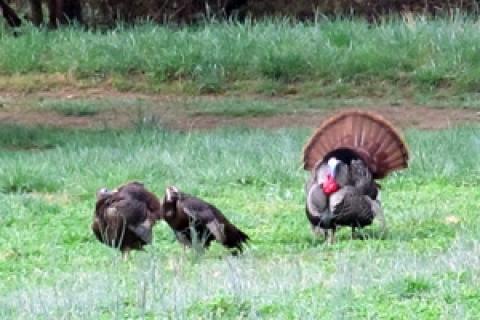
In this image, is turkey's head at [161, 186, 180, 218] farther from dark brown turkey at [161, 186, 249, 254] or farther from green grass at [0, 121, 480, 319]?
green grass at [0, 121, 480, 319]

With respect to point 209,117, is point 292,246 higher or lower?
higher

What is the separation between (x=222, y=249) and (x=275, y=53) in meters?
8.27

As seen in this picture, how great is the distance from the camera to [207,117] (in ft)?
44.7

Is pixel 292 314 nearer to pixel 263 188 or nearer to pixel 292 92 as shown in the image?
pixel 263 188

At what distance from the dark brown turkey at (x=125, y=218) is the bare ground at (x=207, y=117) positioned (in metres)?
5.41

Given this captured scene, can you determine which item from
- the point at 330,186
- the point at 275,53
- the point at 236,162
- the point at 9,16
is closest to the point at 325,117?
the point at 275,53

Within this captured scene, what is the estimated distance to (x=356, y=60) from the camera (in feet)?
49.5

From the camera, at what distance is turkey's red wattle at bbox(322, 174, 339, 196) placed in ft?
24.1

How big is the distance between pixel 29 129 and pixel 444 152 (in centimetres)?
440

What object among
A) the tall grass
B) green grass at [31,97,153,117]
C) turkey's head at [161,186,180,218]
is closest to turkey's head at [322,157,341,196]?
turkey's head at [161,186,180,218]

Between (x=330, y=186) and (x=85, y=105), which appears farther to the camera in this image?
(x=85, y=105)

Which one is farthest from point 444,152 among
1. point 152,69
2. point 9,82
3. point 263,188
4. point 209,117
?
→ point 9,82

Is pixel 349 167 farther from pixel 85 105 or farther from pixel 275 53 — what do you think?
pixel 275 53

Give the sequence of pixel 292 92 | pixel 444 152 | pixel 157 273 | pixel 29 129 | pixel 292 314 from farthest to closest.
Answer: pixel 292 92, pixel 29 129, pixel 444 152, pixel 157 273, pixel 292 314
